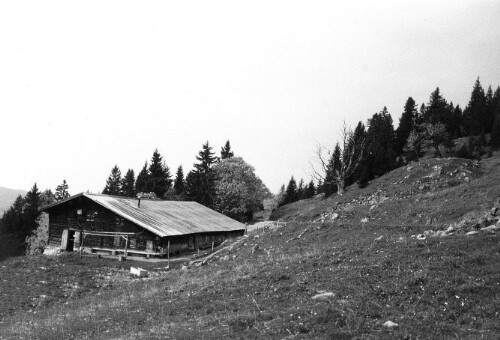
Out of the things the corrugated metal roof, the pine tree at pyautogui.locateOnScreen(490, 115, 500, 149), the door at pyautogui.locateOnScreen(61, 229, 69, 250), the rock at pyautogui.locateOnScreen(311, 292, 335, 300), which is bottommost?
the rock at pyautogui.locateOnScreen(311, 292, 335, 300)

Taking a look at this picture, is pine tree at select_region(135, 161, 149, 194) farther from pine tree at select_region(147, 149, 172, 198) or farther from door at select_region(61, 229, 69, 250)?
door at select_region(61, 229, 69, 250)

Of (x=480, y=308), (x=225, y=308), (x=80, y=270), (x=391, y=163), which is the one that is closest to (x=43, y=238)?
(x=80, y=270)

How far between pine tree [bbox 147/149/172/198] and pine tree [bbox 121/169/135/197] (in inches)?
436

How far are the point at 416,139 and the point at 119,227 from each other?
197 ft

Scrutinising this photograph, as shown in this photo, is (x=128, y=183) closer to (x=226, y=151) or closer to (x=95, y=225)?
(x=226, y=151)

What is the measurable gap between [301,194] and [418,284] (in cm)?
11539

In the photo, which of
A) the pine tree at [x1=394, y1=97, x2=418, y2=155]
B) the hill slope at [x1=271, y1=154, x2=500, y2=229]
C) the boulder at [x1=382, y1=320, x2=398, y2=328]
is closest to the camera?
the boulder at [x1=382, y1=320, x2=398, y2=328]

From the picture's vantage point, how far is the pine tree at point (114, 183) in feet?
416

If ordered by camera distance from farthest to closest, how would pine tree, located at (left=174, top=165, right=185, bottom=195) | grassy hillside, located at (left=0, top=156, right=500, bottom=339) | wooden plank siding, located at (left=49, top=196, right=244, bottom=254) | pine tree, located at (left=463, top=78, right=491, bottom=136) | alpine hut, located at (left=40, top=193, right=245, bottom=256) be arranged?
1. pine tree, located at (left=174, top=165, right=185, bottom=195)
2. pine tree, located at (left=463, top=78, right=491, bottom=136)
3. wooden plank siding, located at (left=49, top=196, right=244, bottom=254)
4. alpine hut, located at (left=40, top=193, right=245, bottom=256)
5. grassy hillside, located at (left=0, top=156, right=500, bottom=339)

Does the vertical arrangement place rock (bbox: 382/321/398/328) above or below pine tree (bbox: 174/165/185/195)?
below

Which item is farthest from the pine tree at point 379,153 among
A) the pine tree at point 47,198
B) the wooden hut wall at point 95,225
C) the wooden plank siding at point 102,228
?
the pine tree at point 47,198

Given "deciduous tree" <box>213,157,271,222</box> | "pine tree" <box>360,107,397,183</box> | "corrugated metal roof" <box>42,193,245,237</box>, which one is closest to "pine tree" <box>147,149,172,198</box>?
"deciduous tree" <box>213,157,271,222</box>

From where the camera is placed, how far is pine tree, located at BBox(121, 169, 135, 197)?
121062 mm

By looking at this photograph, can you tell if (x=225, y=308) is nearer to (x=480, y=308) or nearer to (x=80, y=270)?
(x=480, y=308)
